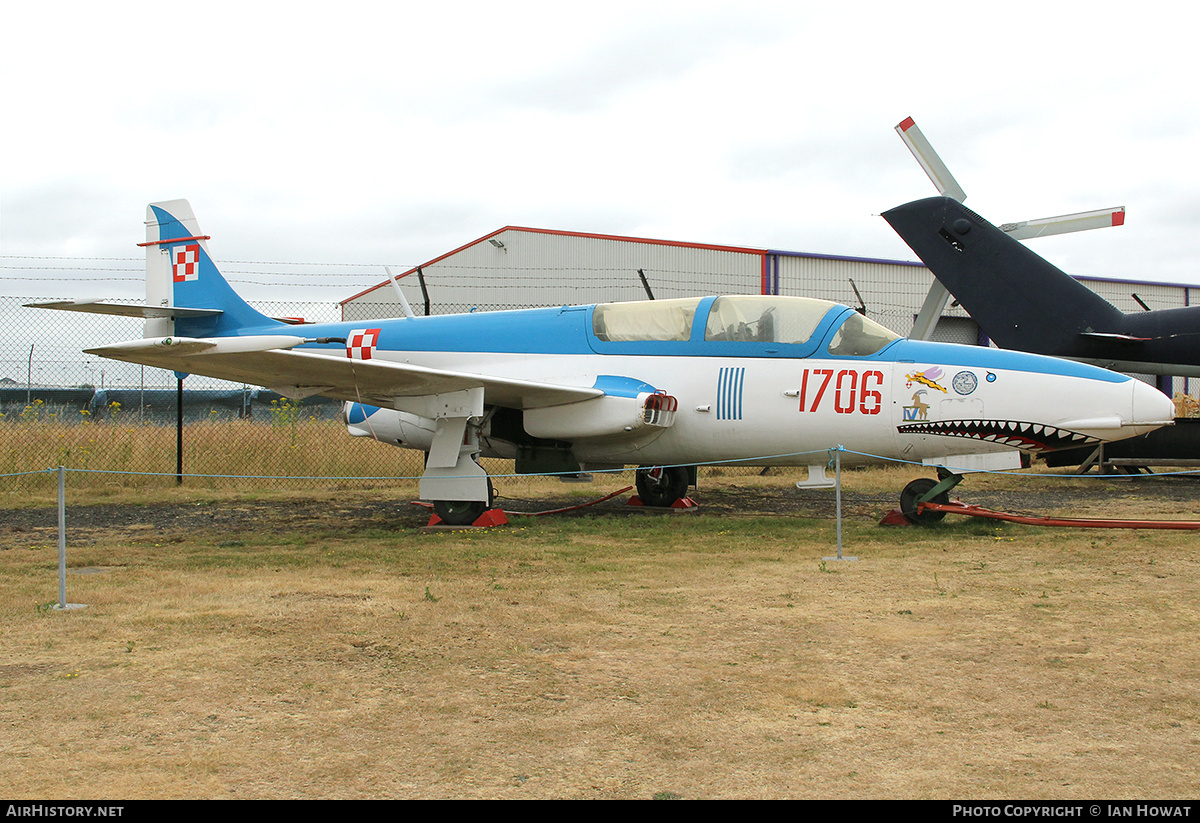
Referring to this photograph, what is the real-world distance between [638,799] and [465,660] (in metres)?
1.75

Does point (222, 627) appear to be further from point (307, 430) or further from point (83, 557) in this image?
point (307, 430)

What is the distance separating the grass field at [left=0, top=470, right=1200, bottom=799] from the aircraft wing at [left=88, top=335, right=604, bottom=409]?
1.70 m

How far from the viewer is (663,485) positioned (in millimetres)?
11086

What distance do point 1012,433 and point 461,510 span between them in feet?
17.2

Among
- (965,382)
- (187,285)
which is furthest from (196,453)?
(965,382)

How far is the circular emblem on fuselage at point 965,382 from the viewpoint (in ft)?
26.7

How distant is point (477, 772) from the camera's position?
292 cm

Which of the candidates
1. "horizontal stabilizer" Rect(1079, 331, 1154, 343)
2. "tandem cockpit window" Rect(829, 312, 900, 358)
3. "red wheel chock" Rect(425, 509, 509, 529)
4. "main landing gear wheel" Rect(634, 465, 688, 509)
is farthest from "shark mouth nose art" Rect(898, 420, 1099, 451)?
"horizontal stabilizer" Rect(1079, 331, 1154, 343)

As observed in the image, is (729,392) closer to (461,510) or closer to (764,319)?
(764,319)

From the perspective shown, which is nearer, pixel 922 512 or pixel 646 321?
pixel 922 512

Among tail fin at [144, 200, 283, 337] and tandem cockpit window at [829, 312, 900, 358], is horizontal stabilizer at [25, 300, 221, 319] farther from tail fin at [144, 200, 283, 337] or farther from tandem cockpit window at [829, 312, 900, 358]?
tandem cockpit window at [829, 312, 900, 358]

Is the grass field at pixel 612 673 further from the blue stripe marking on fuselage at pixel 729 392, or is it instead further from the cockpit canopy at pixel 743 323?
the cockpit canopy at pixel 743 323

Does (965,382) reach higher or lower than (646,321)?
lower

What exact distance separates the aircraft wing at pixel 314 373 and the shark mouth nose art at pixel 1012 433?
328 cm
